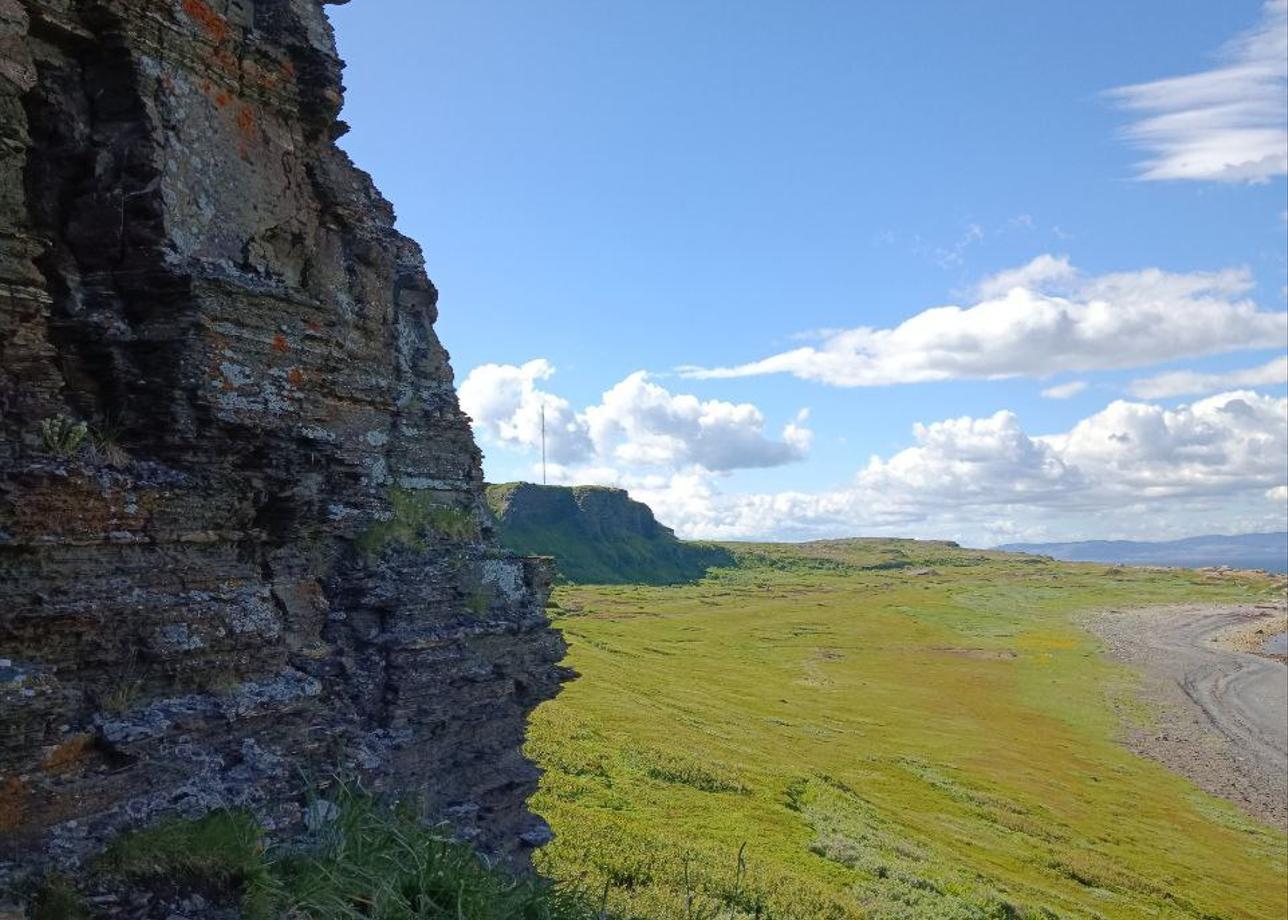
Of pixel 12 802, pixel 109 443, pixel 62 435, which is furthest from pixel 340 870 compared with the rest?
pixel 62 435

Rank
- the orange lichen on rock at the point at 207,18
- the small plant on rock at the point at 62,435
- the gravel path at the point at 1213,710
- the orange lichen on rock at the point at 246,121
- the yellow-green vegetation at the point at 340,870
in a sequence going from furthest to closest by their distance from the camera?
the gravel path at the point at 1213,710, the orange lichen on rock at the point at 246,121, the orange lichen on rock at the point at 207,18, the small plant on rock at the point at 62,435, the yellow-green vegetation at the point at 340,870

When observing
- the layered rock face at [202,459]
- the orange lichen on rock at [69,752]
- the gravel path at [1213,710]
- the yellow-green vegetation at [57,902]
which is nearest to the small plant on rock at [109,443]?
the layered rock face at [202,459]

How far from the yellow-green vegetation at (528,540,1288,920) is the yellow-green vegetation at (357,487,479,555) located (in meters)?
6.78

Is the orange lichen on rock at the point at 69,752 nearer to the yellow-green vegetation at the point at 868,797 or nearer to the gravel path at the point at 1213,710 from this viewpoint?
the yellow-green vegetation at the point at 868,797

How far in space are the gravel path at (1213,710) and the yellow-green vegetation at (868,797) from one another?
288 centimetres

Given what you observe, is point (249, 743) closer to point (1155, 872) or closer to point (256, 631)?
point (256, 631)

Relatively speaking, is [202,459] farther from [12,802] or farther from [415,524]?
[415,524]

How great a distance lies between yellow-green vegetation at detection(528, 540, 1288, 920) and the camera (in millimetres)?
26703

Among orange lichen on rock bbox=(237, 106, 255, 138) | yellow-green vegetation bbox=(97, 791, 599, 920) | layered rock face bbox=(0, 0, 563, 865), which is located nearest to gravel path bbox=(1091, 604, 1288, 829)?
yellow-green vegetation bbox=(97, 791, 599, 920)

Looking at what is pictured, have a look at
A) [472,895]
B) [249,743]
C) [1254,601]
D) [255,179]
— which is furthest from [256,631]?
[1254,601]

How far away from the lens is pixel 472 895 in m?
10.7

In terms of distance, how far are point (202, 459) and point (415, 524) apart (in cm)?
489

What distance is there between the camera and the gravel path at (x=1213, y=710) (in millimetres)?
59188

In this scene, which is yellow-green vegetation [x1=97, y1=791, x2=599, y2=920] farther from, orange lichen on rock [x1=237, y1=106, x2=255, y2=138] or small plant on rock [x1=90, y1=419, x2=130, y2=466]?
orange lichen on rock [x1=237, y1=106, x2=255, y2=138]
